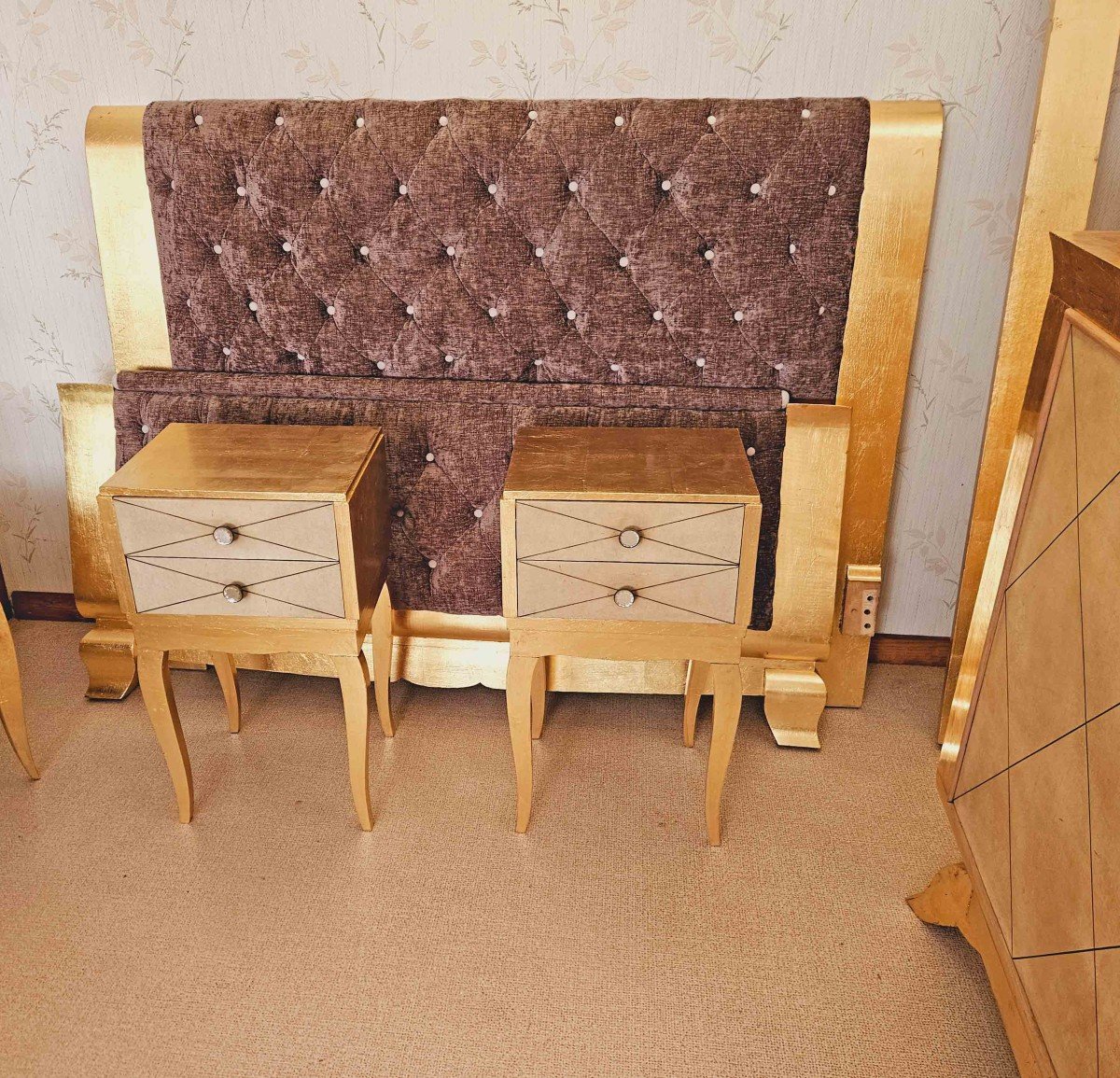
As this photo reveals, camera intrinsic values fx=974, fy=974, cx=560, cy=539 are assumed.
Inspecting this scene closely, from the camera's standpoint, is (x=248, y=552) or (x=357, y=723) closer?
(x=248, y=552)

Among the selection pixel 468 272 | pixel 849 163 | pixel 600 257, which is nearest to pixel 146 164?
pixel 468 272

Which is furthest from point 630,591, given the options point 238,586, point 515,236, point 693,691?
point 515,236

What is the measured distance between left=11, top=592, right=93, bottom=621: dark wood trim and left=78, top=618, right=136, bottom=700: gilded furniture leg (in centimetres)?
31

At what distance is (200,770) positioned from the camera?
1864 mm

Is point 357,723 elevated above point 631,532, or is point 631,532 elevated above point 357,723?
point 631,532

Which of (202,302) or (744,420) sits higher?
(202,302)

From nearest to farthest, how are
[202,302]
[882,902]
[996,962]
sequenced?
[996,962], [882,902], [202,302]

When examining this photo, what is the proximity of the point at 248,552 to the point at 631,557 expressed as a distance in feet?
1.91

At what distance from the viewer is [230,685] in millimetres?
1917

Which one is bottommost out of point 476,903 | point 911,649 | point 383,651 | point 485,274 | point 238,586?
point 476,903

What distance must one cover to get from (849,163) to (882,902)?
1.22 meters

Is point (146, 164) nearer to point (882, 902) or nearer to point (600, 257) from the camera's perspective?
point (600, 257)

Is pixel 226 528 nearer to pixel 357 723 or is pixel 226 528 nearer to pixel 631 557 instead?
pixel 357 723

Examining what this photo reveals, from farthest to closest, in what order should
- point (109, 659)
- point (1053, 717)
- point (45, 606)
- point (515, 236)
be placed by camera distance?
1. point (45, 606)
2. point (109, 659)
3. point (515, 236)
4. point (1053, 717)
